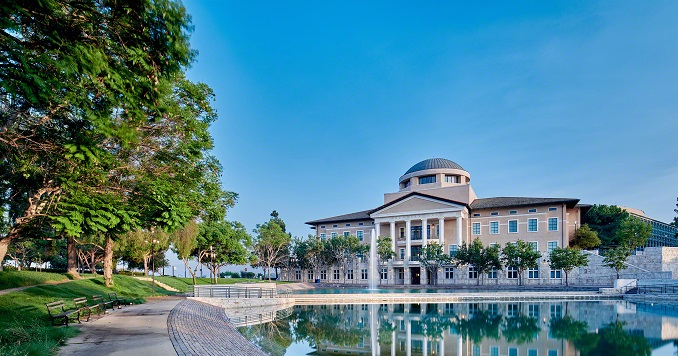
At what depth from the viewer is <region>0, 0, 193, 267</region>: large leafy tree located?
671 cm

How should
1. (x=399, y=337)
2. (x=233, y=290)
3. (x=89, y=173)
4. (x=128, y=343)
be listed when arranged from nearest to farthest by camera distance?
1. (x=128, y=343)
2. (x=89, y=173)
3. (x=399, y=337)
4. (x=233, y=290)

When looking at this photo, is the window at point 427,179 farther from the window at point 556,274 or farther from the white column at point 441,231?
the window at point 556,274

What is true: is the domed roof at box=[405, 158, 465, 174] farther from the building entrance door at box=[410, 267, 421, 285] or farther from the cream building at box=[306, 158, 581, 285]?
the building entrance door at box=[410, 267, 421, 285]

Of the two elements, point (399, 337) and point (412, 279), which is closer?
point (399, 337)

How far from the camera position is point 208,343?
11461mm

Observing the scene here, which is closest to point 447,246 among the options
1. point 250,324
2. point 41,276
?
point 250,324

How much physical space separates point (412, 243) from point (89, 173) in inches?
2257

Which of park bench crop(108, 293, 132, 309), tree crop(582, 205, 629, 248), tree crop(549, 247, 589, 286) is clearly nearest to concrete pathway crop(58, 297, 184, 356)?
park bench crop(108, 293, 132, 309)

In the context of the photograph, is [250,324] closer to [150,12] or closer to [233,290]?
[233,290]

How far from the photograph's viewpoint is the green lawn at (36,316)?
9150mm

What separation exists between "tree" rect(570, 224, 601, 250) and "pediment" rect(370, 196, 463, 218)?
618 inches

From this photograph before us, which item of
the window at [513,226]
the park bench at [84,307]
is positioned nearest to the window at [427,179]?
the window at [513,226]

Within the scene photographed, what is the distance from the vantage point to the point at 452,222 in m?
63.4

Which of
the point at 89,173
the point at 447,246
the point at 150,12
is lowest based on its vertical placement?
the point at 447,246
